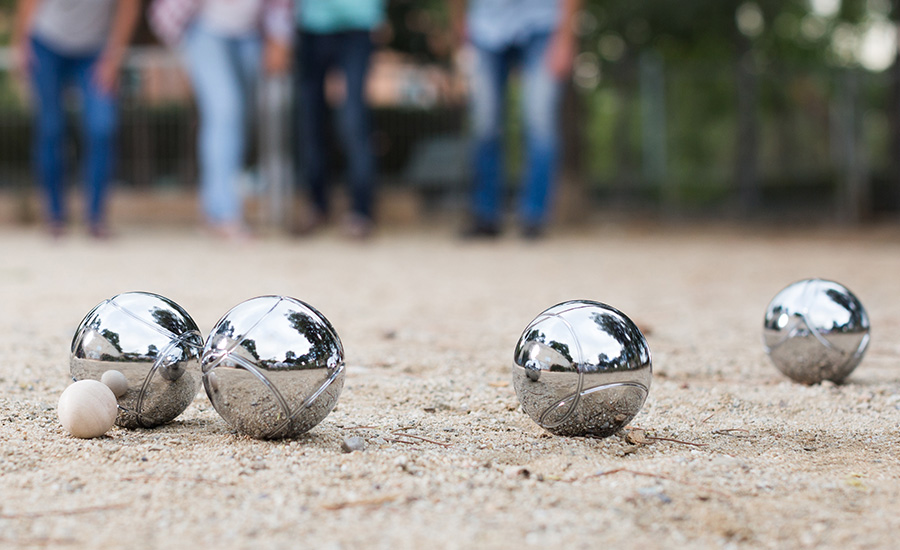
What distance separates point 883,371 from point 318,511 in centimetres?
226

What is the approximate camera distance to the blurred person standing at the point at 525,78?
748cm

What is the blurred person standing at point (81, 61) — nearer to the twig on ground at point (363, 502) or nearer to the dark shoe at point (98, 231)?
the dark shoe at point (98, 231)

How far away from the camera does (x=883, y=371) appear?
10.6 feet

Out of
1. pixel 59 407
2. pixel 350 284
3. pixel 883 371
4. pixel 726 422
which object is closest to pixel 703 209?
pixel 350 284

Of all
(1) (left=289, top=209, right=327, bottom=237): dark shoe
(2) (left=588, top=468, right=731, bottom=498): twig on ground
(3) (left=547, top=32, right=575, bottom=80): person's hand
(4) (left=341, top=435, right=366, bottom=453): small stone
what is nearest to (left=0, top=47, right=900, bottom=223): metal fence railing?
(1) (left=289, top=209, right=327, bottom=237): dark shoe

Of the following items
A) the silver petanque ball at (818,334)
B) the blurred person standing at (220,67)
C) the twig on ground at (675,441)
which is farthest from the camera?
the blurred person standing at (220,67)

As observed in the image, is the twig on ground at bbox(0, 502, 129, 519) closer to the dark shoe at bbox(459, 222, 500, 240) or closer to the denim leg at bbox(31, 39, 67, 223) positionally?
the denim leg at bbox(31, 39, 67, 223)

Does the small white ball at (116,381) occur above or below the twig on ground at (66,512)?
above

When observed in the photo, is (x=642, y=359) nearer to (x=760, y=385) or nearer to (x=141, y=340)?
(x=760, y=385)

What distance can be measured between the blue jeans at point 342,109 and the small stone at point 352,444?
554 cm

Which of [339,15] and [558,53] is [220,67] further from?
[558,53]

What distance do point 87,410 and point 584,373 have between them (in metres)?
1.14

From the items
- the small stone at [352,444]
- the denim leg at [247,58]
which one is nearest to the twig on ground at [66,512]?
the small stone at [352,444]

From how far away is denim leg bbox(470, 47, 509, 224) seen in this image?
774 centimetres
